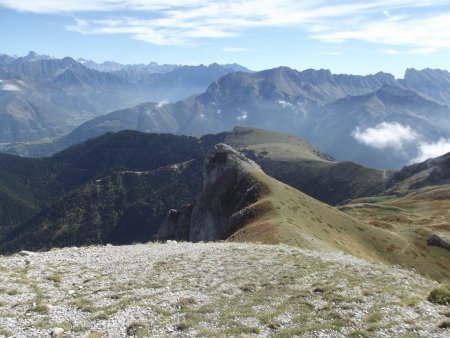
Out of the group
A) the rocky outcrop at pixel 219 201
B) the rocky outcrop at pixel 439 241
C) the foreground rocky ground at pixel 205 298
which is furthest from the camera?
the rocky outcrop at pixel 439 241

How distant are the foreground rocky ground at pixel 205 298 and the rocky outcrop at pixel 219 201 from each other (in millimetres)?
51877

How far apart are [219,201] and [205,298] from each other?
8895cm

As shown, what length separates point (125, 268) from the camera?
39250 mm

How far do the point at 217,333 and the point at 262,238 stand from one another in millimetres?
44076

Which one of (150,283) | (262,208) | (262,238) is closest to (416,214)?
(262,208)

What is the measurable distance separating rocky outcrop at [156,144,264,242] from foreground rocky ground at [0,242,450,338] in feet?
170

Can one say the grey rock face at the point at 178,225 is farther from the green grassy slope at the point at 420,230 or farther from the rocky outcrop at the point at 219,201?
the green grassy slope at the point at 420,230

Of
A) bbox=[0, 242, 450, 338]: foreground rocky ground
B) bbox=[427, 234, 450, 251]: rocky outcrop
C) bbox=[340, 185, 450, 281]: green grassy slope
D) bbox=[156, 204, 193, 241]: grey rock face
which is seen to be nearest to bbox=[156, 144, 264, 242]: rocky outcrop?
bbox=[156, 204, 193, 241]: grey rock face

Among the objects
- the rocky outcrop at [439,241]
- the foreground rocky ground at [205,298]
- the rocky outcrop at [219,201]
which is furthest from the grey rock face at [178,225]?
the foreground rocky ground at [205,298]

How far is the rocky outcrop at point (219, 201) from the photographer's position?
107562mm

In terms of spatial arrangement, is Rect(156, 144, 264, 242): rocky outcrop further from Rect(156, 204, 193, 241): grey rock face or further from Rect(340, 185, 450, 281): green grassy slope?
Rect(340, 185, 450, 281): green grassy slope

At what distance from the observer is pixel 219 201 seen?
120m

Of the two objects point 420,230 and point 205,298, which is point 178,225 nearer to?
point 420,230

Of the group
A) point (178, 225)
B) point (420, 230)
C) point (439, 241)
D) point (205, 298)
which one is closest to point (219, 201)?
point (178, 225)
